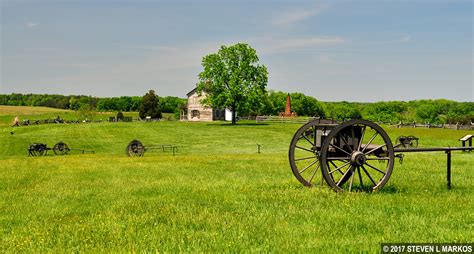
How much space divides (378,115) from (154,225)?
168 m

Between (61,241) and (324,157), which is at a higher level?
(324,157)

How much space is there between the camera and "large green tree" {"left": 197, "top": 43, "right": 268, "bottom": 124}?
7338 centimetres

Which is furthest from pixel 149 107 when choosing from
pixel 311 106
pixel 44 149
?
pixel 311 106

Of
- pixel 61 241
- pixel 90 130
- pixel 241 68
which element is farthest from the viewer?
pixel 241 68

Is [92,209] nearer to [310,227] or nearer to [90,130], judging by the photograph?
[310,227]

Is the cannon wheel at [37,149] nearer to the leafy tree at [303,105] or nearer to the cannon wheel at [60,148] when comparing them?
the cannon wheel at [60,148]

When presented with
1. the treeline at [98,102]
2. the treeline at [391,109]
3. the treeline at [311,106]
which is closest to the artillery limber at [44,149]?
the treeline at [391,109]

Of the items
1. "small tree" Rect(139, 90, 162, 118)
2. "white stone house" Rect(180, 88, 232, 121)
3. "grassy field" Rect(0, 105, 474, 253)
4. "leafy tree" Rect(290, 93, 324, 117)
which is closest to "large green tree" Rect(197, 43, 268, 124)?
"white stone house" Rect(180, 88, 232, 121)

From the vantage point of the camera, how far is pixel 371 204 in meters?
8.66

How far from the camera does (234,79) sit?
73.8 metres

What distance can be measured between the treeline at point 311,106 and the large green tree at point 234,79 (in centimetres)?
6412

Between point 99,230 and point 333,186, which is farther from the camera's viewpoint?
point 333,186

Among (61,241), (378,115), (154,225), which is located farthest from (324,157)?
(378,115)

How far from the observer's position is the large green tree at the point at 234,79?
7338 centimetres
